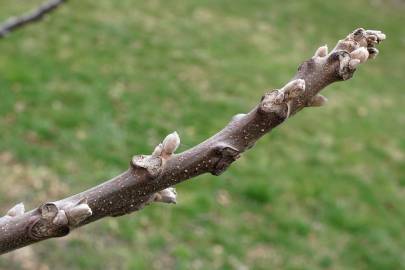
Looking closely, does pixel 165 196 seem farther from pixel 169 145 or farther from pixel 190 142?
pixel 190 142

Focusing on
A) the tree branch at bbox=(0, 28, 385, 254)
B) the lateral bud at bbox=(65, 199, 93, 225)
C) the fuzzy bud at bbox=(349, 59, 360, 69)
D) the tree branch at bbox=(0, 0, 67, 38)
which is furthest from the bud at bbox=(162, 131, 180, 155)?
the tree branch at bbox=(0, 0, 67, 38)

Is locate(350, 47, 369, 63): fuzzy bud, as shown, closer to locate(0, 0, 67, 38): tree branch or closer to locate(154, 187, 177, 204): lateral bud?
locate(154, 187, 177, 204): lateral bud

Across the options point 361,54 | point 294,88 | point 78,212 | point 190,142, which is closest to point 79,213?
point 78,212

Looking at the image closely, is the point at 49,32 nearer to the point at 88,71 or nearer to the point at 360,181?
the point at 88,71

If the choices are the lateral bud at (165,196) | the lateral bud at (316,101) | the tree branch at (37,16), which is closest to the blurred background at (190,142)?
the tree branch at (37,16)

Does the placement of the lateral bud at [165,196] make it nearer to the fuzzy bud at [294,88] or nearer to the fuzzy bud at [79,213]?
the fuzzy bud at [79,213]

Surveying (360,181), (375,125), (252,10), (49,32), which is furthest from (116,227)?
(252,10)
